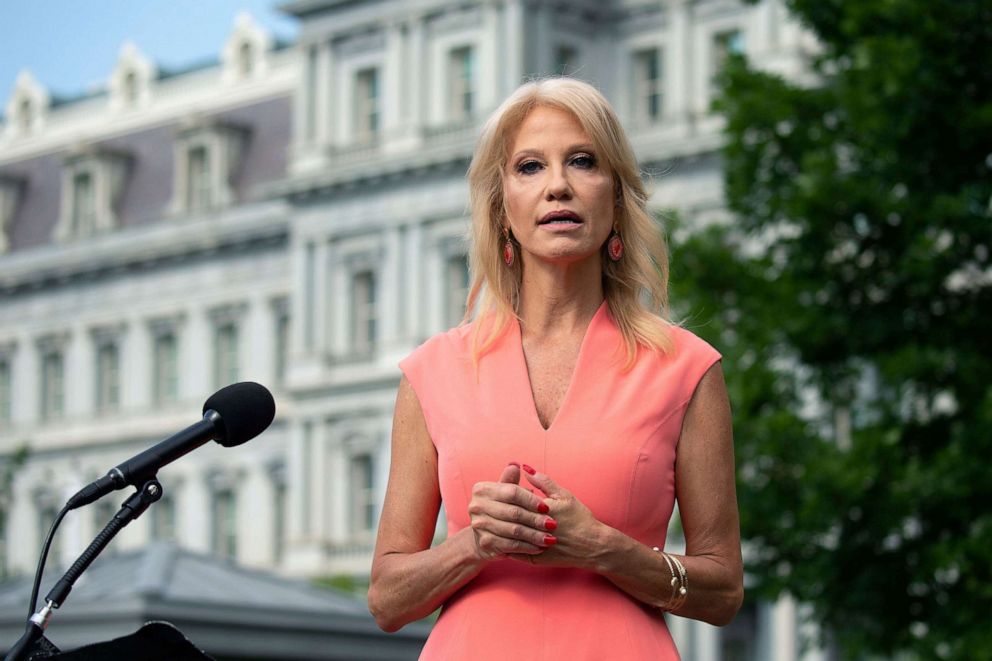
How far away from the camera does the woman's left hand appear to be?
3178mm

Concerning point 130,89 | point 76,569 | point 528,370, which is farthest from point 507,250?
point 130,89

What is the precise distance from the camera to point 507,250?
11.8 ft

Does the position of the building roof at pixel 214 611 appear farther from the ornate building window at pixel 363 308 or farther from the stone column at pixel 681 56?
the ornate building window at pixel 363 308

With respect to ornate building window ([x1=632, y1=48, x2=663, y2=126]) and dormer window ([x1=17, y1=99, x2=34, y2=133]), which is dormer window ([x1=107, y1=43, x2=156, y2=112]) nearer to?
dormer window ([x1=17, y1=99, x2=34, y2=133])

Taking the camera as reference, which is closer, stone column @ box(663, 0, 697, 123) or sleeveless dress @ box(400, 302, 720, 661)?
sleeveless dress @ box(400, 302, 720, 661)

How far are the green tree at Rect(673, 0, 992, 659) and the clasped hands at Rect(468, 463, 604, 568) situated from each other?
1322 centimetres

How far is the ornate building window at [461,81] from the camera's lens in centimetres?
4403

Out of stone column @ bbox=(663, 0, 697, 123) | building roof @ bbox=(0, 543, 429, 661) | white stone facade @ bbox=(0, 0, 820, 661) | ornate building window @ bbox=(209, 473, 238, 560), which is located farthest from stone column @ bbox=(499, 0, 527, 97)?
building roof @ bbox=(0, 543, 429, 661)

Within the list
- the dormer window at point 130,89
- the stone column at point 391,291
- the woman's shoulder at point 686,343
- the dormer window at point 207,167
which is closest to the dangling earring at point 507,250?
the woman's shoulder at point 686,343

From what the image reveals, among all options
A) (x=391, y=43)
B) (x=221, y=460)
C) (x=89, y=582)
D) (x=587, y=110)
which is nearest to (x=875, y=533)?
(x=89, y=582)

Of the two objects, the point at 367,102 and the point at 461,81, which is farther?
A: the point at 367,102

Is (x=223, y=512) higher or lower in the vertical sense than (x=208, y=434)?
higher

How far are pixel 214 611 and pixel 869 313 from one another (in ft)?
18.4

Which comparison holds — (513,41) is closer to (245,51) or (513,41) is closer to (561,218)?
(245,51)
